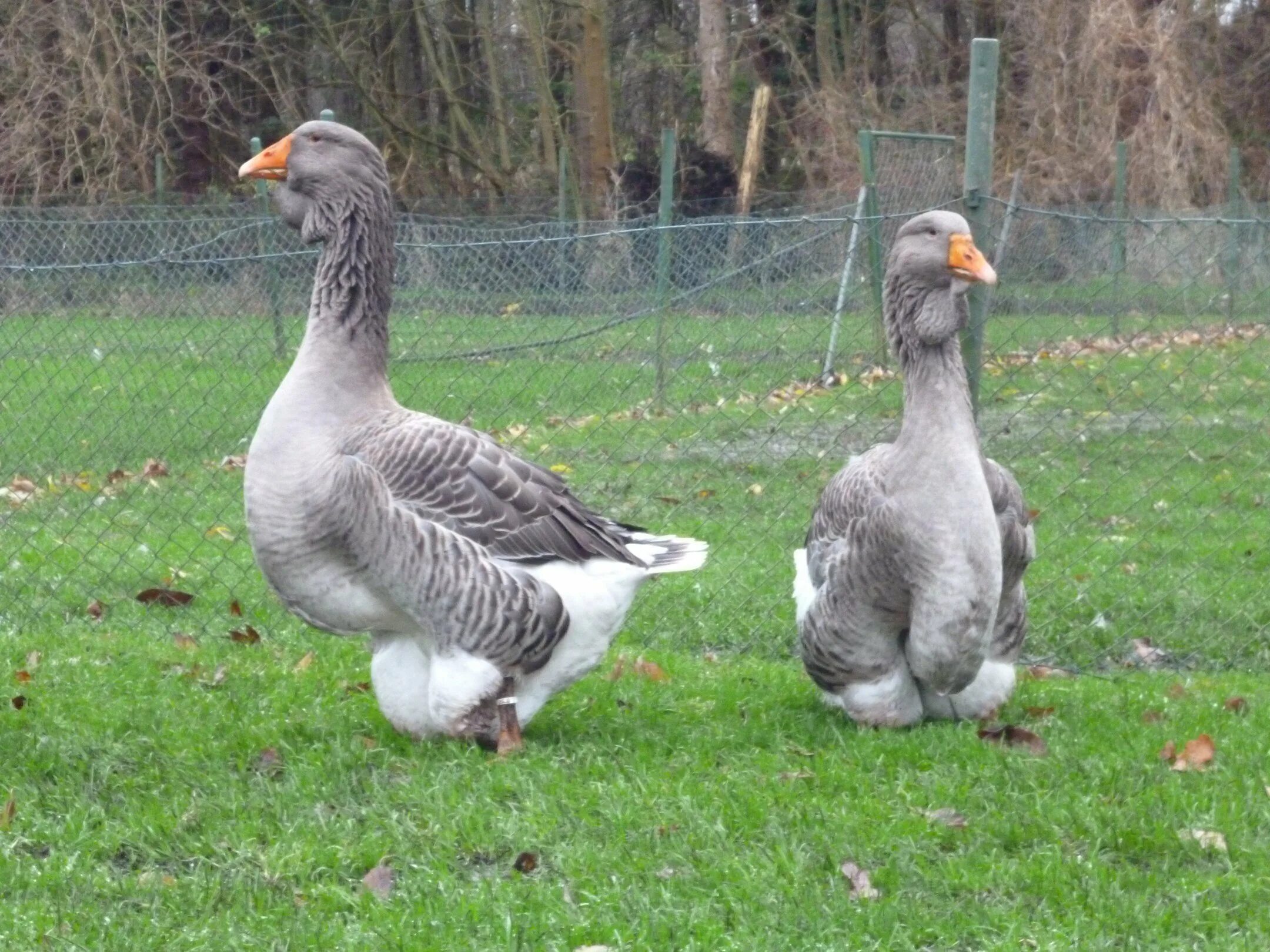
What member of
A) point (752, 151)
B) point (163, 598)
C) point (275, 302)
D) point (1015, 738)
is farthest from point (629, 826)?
point (752, 151)

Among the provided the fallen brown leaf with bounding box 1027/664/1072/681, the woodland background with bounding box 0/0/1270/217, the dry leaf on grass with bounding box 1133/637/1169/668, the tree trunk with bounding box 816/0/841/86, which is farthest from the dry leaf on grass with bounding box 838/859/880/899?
the tree trunk with bounding box 816/0/841/86

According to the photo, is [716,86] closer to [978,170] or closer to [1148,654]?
[978,170]

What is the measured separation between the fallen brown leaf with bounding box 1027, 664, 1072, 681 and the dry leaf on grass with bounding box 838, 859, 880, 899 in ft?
7.65

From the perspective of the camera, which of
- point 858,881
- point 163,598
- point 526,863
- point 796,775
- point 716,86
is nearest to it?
point 858,881

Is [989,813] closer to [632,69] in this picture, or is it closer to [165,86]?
[165,86]

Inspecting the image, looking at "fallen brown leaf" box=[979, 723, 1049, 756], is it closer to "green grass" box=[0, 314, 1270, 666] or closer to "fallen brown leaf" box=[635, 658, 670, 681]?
"fallen brown leaf" box=[635, 658, 670, 681]

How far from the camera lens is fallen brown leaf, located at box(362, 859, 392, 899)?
3848 millimetres

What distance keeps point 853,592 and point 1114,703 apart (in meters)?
1.22

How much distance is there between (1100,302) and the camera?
7.88 metres

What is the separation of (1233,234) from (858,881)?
5127mm

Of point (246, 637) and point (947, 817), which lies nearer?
point (947, 817)

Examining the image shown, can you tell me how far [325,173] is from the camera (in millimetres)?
4953

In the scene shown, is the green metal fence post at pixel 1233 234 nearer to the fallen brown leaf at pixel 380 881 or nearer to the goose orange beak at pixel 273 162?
the goose orange beak at pixel 273 162

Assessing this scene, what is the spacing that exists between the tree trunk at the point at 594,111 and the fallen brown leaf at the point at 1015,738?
17.7m
